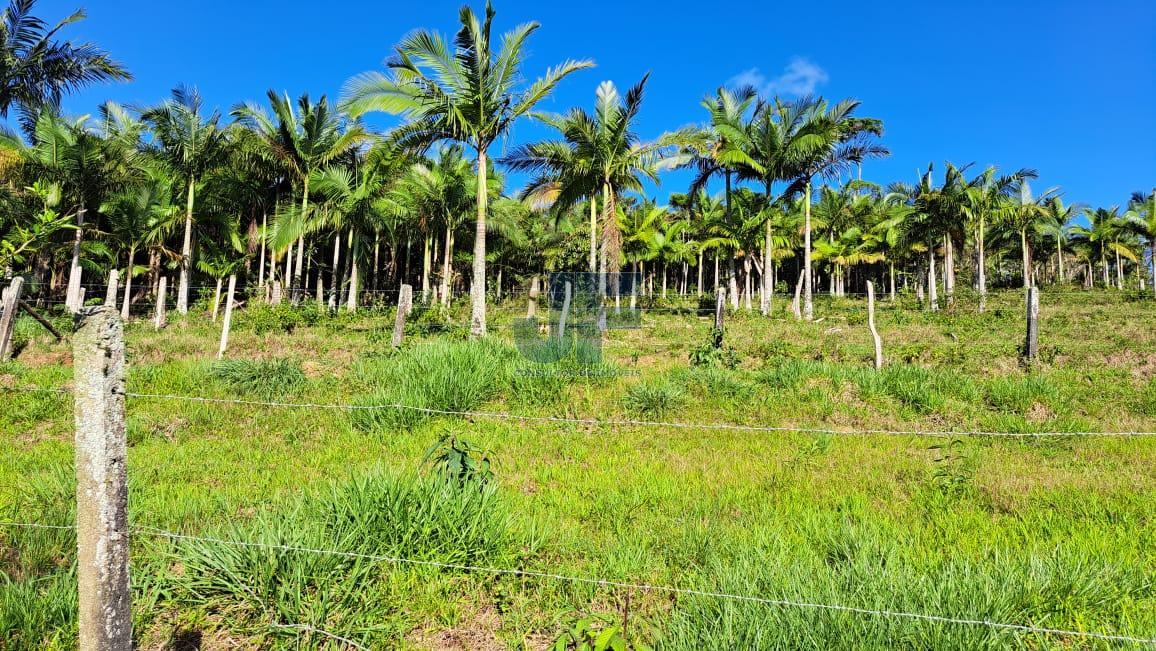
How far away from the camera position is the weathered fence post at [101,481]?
183cm

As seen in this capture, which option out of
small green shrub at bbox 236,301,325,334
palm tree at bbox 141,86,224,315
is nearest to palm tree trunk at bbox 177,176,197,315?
palm tree at bbox 141,86,224,315

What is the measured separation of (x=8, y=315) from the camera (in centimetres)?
969

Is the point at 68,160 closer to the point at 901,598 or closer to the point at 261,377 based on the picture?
the point at 261,377

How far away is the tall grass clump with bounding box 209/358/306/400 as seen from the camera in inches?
298

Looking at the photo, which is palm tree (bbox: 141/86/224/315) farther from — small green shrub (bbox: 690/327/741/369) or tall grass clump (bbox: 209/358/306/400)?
small green shrub (bbox: 690/327/741/369)

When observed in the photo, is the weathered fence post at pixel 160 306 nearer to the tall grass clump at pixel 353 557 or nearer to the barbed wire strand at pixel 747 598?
the barbed wire strand at pixel 747 598

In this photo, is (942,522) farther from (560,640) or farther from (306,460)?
(306,460)

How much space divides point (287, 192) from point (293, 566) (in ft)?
81.8

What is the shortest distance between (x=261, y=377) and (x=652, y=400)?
5.62 m

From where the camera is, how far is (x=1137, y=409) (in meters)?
7.01

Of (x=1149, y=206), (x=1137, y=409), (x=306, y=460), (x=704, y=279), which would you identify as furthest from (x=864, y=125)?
(x=704, y=279)

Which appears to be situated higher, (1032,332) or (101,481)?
(1032,332)

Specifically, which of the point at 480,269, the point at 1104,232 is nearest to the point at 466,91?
the point at 480,269

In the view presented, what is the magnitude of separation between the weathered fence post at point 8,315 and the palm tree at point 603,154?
11326mm
